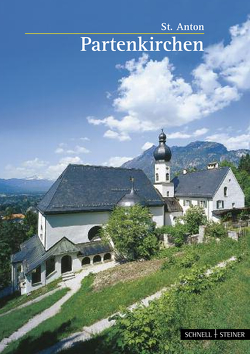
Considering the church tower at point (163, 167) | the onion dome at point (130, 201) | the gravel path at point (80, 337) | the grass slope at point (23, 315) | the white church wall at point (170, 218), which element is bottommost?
the grass slope at point (23, 315)

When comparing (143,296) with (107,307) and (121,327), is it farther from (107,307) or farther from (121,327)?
(121,327)

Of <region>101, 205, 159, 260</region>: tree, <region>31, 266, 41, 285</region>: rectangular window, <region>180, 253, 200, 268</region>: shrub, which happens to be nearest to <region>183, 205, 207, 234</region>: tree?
<region>101, 205, 159, 260</region>: tree

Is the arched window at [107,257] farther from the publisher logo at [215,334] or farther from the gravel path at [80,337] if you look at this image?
the publisher logo at [215,334]

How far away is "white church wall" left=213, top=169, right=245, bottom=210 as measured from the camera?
30.7m

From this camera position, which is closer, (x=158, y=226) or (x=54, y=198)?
(x=54, y=198)

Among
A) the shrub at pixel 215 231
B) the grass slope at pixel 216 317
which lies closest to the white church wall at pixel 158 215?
the shrub at pixel 215 231

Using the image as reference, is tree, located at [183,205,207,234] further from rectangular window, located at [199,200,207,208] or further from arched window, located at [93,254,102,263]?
arched window, located at [93,254,102,263]

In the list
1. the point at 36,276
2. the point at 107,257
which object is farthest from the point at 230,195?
the point at 36,276

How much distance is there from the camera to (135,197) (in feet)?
85.4

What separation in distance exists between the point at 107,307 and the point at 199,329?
20.4ft

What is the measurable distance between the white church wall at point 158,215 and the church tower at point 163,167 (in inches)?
240

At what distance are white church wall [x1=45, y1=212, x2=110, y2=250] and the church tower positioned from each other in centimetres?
1244

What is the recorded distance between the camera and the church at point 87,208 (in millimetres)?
23125

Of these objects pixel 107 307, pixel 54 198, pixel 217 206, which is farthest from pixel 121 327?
pixel 217 206
